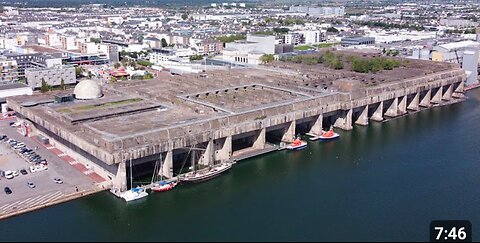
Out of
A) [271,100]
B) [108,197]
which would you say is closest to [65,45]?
[271,100]

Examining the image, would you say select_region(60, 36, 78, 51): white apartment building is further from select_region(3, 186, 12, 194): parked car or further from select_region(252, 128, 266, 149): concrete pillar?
select_region(3, 186, 12, 194): parked car

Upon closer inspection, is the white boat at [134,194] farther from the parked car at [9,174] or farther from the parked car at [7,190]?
the parked car at [9,174]

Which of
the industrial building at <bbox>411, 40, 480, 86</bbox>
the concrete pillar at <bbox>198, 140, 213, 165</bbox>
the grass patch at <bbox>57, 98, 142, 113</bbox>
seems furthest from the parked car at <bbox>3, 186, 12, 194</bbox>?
the industrial building at <bbox>411, 40, 480, 86</bbox>

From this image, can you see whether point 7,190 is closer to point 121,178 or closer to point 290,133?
point 121,178

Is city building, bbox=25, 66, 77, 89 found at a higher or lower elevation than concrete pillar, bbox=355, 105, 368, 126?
higher

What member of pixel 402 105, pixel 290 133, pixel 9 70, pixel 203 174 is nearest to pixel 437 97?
pixel 402 105

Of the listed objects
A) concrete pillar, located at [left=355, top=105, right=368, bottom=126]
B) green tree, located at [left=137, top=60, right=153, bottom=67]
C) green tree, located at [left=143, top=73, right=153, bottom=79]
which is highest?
green tree, located at [left=137, top=60, right=153, bottom=67]

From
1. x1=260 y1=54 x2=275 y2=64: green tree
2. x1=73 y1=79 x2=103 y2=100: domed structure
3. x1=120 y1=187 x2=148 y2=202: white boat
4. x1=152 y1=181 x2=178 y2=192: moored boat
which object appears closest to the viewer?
x1=120 y1=187 x2=148 y2=202: white boat
